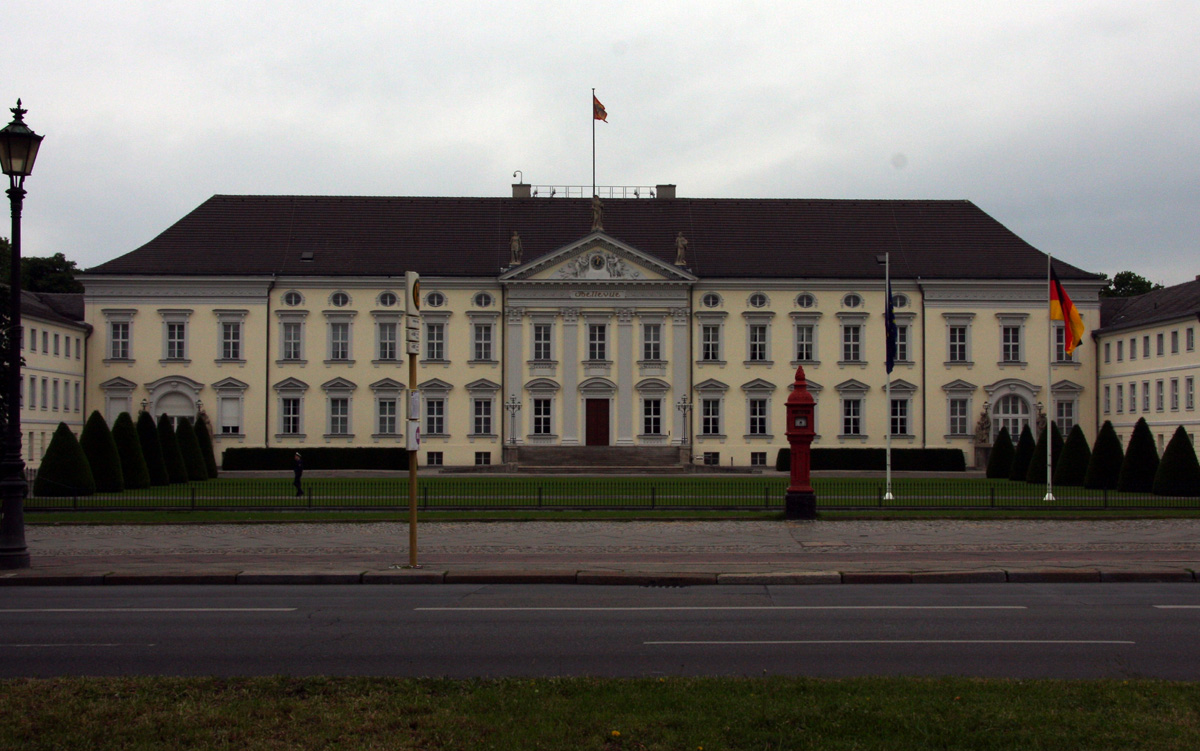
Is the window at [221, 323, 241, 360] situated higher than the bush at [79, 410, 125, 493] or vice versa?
the window at [221, 323, 241, 360]

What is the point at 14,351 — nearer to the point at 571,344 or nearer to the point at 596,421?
the point at 571,344

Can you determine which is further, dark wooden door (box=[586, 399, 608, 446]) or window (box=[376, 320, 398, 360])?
dark wooden door (box=[586, 399, 608, 446])

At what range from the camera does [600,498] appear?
3569 cm

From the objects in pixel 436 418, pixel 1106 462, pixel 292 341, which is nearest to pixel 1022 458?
pixel 1106 462

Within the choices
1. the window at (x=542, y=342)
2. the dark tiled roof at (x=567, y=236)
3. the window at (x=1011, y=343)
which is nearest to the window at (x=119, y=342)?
the dark tiled roof at (x=567, y=236)

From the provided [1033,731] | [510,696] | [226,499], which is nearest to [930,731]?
[1033,731]

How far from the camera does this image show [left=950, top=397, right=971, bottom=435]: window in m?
64.0

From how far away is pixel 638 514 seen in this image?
2981 cm

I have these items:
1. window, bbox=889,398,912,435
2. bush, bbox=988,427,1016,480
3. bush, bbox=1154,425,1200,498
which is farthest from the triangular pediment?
bush, bbox=1154,425,1200,498

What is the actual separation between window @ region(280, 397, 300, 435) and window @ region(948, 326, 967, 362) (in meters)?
37.3

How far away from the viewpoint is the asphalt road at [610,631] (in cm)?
1013

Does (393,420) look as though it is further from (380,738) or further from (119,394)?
(380,738)

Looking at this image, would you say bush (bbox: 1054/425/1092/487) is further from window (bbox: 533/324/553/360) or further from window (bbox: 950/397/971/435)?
window (bbox: 533/324/553/360)

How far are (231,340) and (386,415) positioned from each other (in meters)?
9.56
